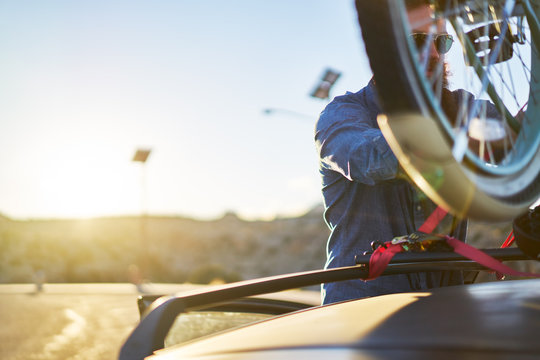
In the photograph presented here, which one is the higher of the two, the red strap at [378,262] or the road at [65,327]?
the red strap at [378,262]

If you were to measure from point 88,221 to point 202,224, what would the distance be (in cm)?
1420

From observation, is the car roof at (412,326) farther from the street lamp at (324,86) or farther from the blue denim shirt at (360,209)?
the street lamp at (324,86)

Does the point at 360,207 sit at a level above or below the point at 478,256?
above

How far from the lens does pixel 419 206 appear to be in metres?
2.40

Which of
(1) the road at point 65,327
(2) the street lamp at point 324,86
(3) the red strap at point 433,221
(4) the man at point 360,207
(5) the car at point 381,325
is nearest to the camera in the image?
(5) the car at point 381,325

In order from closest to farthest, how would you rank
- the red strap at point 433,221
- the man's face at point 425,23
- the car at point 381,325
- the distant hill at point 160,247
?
the car at point 381,325, the man's face at point 425,23, the red strap at point 433,221, the distant hill at point 160,247

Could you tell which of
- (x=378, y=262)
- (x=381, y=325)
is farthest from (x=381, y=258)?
(x=381, y=325)

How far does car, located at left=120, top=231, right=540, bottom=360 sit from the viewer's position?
1.04m

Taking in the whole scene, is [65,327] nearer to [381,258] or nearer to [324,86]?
[324,86]

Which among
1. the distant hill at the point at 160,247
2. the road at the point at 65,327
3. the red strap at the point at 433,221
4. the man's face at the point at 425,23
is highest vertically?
the man's face at the point at 425,23

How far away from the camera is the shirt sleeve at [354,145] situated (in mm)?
1842

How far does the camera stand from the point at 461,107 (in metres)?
1.75

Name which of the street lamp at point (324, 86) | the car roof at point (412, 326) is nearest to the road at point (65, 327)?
the car roof at point (412, 326)

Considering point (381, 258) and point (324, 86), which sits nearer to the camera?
point (381, 258)
